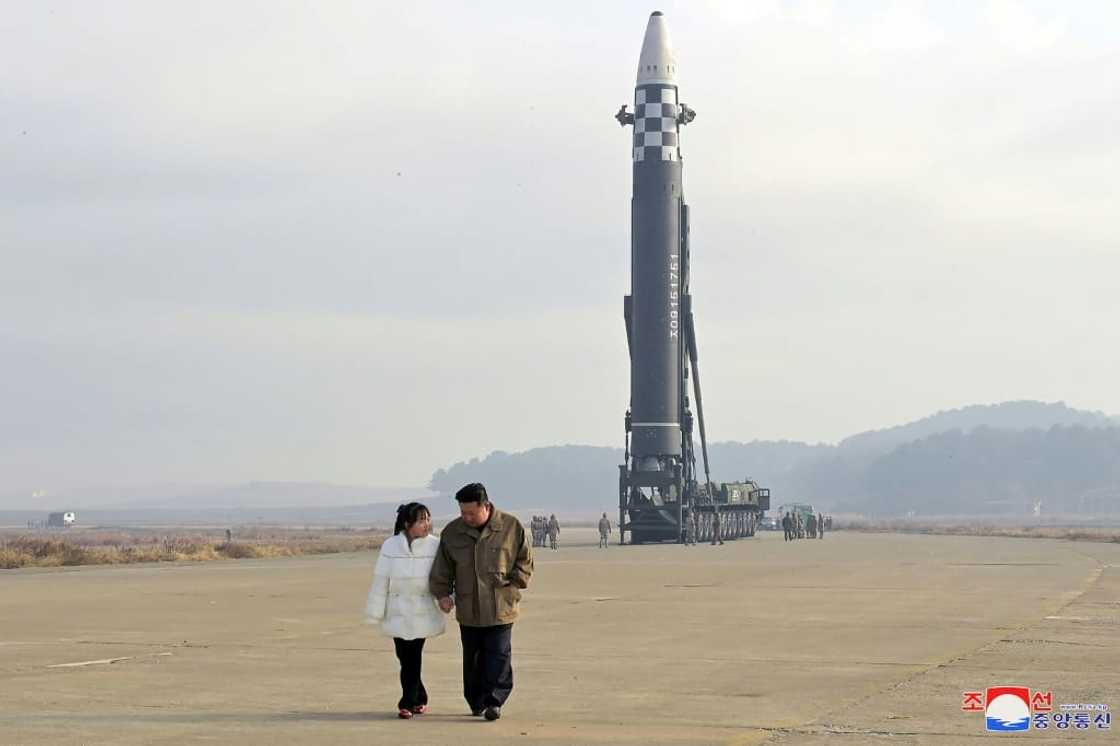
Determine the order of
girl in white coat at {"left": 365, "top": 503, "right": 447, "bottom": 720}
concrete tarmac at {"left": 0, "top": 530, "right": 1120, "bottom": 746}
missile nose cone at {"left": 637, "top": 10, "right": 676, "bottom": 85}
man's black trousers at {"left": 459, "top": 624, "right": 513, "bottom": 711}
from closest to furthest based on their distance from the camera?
concrete tarmac at {"left": 0, "top": 530, "right": 1120, "bottom": 746}, man's black trousers at {"left": 459, "top": 624, "right": 513, "bottom": 711}, girl in white coat at {"left": 365, "top": 503, "right": 447, "bottom": 720}, missile nose cone at {"left": 637, "top": 10, "right": 676, "bottom": 85}

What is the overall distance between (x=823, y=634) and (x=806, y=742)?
808 centimetres

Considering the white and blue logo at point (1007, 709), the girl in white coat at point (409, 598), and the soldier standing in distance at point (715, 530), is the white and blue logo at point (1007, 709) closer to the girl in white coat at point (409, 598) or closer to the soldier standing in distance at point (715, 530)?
the girl in white coat at point (409, 598)

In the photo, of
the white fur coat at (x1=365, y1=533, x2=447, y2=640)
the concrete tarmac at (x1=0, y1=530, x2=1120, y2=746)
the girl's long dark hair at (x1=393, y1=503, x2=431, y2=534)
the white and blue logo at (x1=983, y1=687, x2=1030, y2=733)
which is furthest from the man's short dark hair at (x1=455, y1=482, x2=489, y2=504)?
the white and blue logo at (x1=983, y1=687, x2=1030, y2=733)

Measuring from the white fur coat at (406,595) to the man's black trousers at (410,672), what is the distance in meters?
0.06

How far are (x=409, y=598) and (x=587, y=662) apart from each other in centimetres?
399

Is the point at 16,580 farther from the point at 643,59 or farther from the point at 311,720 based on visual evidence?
the point at 643,59

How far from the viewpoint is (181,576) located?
→ 32.2 metres

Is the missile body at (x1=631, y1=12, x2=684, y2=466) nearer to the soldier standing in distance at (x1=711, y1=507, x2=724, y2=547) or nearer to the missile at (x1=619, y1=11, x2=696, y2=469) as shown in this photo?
the missile at (x1=619, y1=11, x2=696, y2=469)

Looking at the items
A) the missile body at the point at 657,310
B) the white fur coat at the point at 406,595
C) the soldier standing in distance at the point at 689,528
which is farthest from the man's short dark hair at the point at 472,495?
the soldier standing in distance at the point at 689,528

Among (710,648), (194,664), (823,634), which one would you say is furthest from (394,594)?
(823,634)

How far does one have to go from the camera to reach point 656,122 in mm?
57938

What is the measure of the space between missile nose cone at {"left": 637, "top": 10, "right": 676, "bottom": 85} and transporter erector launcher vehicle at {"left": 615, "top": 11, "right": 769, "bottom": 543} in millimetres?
34

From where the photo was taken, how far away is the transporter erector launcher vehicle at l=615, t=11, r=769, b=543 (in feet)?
190

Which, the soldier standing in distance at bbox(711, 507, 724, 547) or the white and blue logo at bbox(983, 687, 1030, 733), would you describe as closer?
the white and blue logo at bbox(983, 687, 1030, 733)
